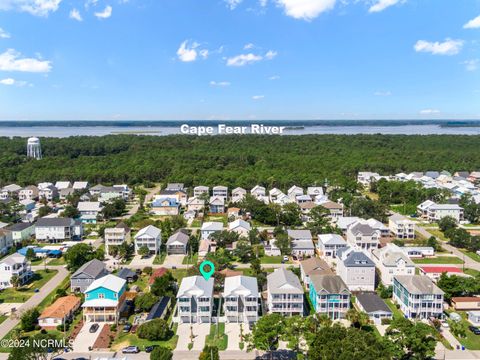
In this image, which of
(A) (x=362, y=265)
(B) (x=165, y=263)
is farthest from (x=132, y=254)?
(A) (x=362, y=265)

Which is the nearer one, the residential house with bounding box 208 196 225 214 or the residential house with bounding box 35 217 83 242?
the residential house with bounding box 35 217 83 242

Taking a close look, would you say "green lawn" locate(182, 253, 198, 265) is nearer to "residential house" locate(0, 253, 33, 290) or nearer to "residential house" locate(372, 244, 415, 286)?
"residential house" locate(0, 253, 33, 290)

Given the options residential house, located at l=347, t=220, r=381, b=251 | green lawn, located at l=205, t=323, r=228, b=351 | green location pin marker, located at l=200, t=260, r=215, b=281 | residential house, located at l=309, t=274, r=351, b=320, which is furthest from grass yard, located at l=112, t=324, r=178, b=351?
residential house, located at l=347, t=220, r=381, b=251

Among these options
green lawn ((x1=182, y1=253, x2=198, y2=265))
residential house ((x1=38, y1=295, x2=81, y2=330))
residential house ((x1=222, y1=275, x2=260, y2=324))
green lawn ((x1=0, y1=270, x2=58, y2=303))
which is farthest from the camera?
green lawn ((x1=182, y1=253, x2=198, y2=265))

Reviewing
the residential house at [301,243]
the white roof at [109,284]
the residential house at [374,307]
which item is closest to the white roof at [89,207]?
the residential house at [301,243]

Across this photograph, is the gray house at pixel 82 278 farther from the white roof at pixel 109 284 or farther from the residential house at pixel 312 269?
the residential house at pixel 312 269

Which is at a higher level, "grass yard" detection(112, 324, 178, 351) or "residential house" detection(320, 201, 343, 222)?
"residential house" detection(320, 201, 343, 222)
